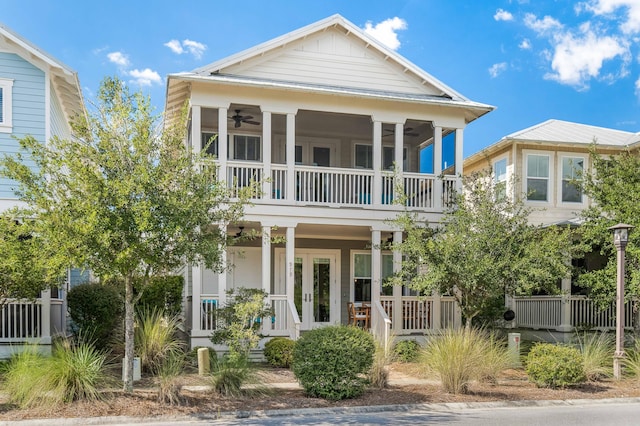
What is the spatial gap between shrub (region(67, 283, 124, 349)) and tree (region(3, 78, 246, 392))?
4111 mm

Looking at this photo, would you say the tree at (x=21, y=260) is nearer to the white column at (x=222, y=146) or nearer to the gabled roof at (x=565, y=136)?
the white column at (x=222, y=146)

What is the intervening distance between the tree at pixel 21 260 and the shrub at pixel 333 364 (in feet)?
13.8

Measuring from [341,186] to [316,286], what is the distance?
4.05 meters

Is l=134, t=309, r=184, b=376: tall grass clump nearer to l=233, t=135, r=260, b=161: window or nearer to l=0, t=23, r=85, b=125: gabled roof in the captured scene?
l=0, t=23, r=85, b=125: gabled roof

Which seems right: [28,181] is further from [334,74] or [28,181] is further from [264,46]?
[334,74]

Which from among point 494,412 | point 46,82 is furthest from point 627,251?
point 46,82

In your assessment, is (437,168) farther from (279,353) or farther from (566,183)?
(279,353)

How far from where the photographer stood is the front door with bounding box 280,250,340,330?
17.3 m

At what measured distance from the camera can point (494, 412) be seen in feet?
30.3

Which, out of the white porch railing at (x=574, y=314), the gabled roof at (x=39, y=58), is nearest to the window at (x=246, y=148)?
the gabled roof at (x=39, y=58)

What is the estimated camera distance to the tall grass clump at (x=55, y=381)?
8492 millimetres

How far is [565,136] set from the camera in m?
19.8

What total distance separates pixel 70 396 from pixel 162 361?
2836 millimetres

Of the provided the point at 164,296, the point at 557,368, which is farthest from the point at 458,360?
the point at 164,296
